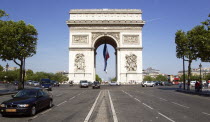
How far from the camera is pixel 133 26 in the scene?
6181 cm

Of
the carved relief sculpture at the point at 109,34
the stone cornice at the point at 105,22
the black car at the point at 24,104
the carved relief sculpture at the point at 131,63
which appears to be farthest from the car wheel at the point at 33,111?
the stone cornice at the point at 105,22

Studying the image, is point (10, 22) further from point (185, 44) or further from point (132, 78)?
point (132, 78)

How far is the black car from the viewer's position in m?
11.0

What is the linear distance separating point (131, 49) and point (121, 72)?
6.26 m

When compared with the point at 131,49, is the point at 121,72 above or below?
below

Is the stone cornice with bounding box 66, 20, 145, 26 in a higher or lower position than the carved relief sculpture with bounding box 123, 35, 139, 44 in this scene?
higher

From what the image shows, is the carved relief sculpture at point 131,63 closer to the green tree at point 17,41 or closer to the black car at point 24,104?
the green tree at point 17,41

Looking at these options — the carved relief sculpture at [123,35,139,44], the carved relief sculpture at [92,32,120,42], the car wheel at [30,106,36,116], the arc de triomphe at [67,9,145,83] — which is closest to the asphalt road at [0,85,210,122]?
the car wheel at [30,106,36,116]

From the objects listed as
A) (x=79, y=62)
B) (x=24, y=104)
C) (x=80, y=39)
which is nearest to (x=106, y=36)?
(x=80, y=39)

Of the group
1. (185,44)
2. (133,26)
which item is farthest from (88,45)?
(185,44)

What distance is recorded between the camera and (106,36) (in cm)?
6228

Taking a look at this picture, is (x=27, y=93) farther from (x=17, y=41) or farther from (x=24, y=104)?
(x=17, y=41)

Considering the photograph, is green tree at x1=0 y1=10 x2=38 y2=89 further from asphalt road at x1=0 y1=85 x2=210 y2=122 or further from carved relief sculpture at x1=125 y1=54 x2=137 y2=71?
carved relief sculpture at x1=125 y1=54 x2=137 y2=71

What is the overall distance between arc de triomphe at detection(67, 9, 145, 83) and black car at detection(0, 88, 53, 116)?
155ft
